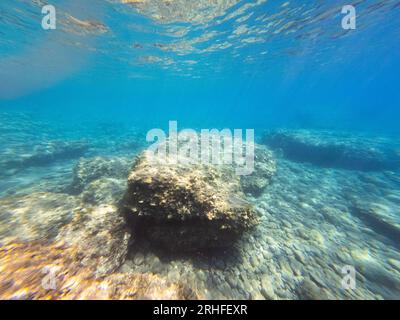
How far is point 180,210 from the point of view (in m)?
3.64

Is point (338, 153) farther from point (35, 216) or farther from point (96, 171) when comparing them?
point (35, 216)

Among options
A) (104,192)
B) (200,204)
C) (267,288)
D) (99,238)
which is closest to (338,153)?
(267,288)

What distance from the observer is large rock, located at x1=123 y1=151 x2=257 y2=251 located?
364 centimetres

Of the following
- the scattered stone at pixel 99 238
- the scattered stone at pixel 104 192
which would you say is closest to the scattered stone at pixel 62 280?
the scattered stone at pixel 99 238

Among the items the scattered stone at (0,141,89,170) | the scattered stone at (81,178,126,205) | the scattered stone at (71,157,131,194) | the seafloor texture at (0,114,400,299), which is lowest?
the seafloor texture at (0,114,400,299)

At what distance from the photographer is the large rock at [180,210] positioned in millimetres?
3637

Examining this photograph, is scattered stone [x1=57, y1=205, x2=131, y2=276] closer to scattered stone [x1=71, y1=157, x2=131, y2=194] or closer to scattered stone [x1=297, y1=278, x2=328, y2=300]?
scattered stone [x1=297, y1=278, x2=328, y2=300]

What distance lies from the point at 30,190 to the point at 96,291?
751cm

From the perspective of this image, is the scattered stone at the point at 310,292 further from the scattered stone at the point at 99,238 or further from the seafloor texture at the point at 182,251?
the scattered stone at the point at 99,238

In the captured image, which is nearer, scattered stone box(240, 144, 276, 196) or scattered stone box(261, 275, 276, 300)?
scattered stone box(261, 275, 276, 300)

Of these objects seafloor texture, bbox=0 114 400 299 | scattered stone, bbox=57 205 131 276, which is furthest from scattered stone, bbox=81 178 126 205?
scattered stone, bbox=57 205 131 276
